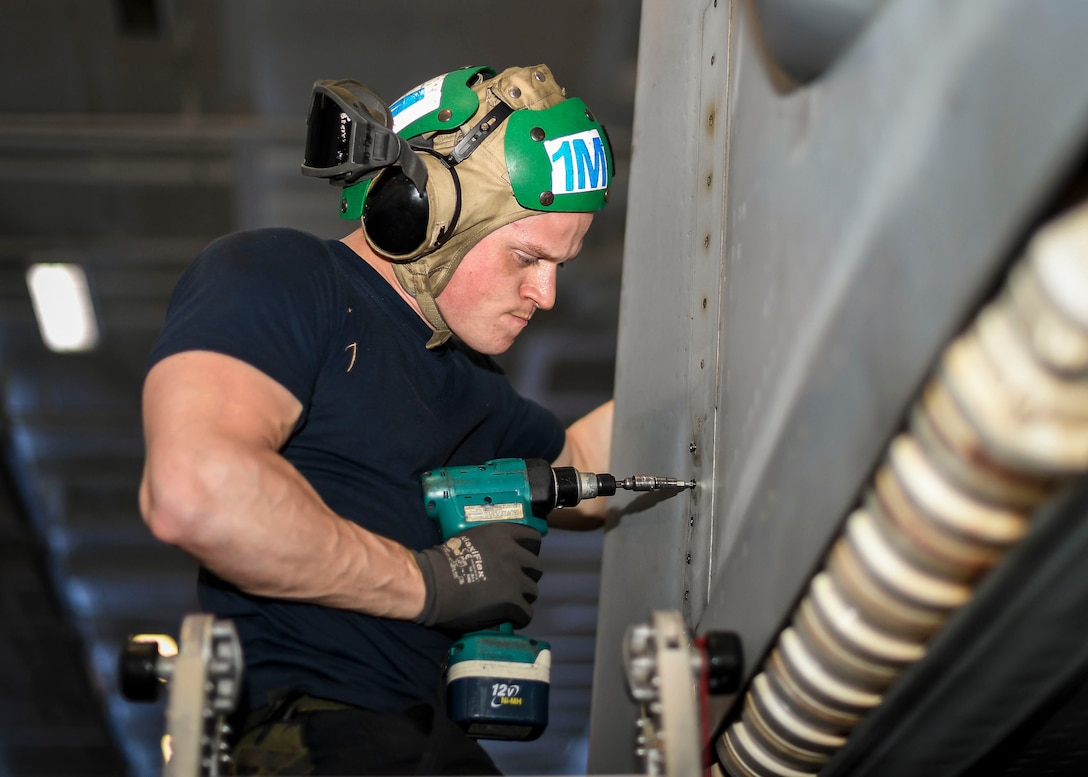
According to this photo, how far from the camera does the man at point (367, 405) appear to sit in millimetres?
1521

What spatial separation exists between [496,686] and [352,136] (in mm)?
919

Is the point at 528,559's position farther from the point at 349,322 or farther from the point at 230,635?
the point at 230,635

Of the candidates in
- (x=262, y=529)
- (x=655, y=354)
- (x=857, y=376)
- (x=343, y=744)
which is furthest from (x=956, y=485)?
(x=655, y=354)

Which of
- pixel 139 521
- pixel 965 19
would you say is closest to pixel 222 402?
pixel 965 19

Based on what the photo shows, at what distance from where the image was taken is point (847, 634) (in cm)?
121

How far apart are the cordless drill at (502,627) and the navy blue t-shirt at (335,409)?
0.05 metres

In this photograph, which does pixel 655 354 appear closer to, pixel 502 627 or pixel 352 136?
pixel 502 627

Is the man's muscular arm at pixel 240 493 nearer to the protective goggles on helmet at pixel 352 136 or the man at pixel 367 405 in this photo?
the man at pixel 367 405

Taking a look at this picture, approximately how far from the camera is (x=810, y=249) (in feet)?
3.84

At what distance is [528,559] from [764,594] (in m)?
0.65

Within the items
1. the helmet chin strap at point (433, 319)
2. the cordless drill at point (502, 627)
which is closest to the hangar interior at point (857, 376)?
the cordless drill at point (502, 627)

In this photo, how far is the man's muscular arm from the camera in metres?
1.45

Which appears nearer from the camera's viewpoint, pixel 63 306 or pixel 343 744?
pixel 343 744

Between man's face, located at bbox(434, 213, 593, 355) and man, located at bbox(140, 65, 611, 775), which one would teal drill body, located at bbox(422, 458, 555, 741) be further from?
man's face, located at bbox(434, 213, 593, 355)
